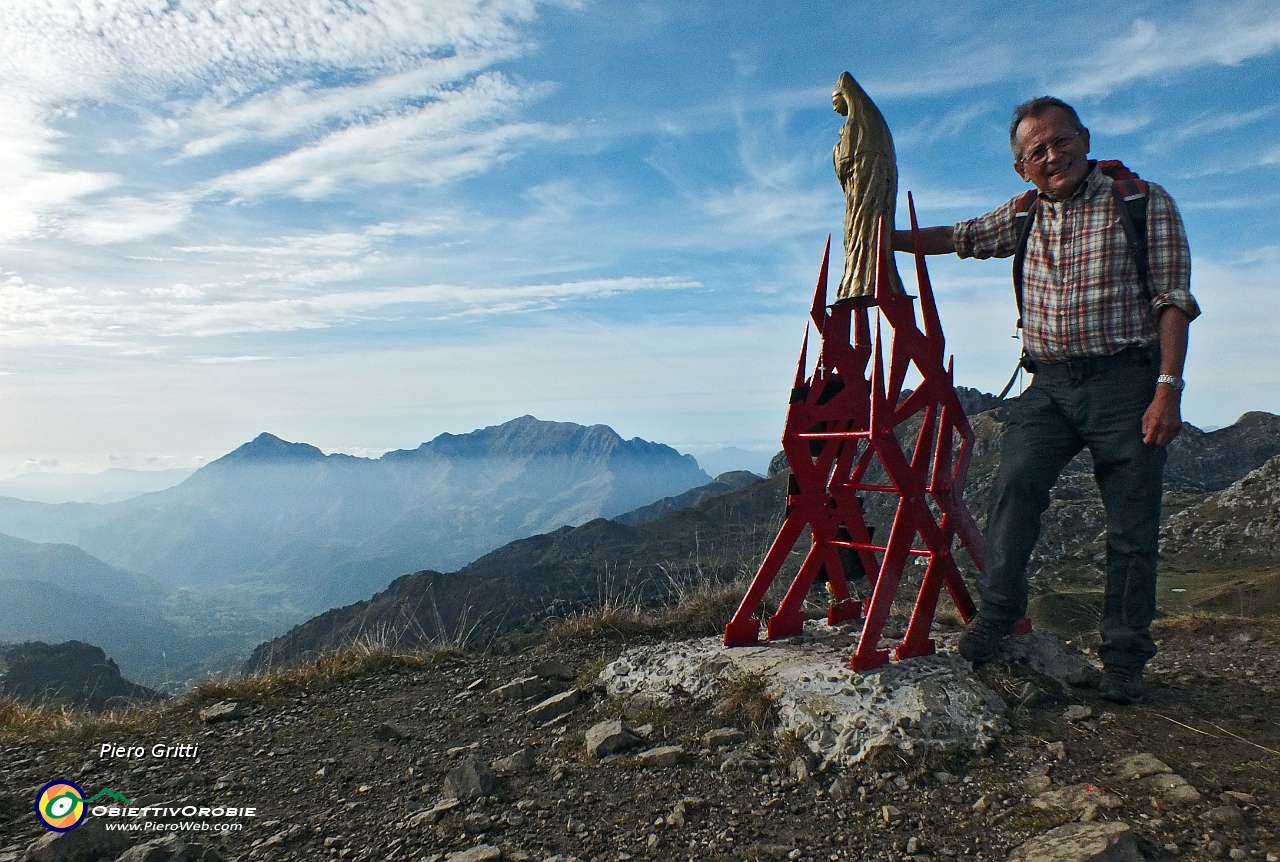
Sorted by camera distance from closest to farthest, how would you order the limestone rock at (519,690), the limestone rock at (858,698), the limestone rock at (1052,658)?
the limestone rock at (858,698), the limestone rock at (1052,658), the limestone rock at (519,690)

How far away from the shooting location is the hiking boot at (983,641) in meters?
4.59

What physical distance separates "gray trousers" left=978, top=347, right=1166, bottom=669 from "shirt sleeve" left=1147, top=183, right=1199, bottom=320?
31cm

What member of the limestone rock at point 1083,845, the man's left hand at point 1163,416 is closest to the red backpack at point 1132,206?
the man's left hand at point 1163,416

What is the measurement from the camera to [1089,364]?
4195mm

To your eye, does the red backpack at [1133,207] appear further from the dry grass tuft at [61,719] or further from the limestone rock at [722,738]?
the dry grass tuft at [61,719]

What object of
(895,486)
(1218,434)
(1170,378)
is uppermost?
(1170,378)

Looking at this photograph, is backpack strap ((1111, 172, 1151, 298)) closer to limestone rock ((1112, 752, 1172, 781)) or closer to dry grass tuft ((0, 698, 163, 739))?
limestone rock ((1112, 752, 1172, 781))

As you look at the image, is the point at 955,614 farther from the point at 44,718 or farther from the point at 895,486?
the point at 44,718

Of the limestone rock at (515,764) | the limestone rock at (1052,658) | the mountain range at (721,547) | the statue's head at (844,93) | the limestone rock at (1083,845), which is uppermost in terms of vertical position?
the statue's head at (844,93)

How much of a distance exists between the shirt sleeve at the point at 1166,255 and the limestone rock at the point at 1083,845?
251 centimetres

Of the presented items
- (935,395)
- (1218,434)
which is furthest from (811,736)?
(1218,434)

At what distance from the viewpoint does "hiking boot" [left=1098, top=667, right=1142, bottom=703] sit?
14.0ft

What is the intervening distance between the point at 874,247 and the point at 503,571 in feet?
312

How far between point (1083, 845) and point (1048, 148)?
3395 mm
